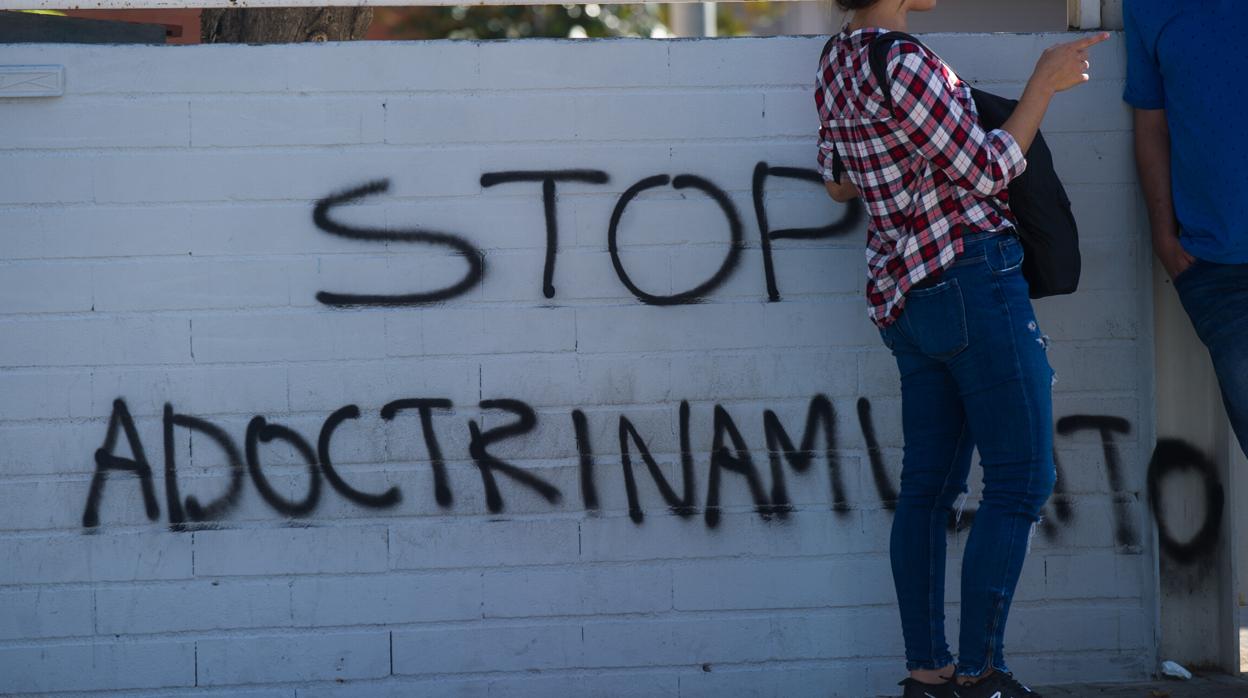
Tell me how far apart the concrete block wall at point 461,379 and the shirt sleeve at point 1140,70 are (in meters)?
0.11

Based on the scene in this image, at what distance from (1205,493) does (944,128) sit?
170cm

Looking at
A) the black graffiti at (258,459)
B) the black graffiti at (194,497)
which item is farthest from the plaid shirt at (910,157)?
the black graffiti at (194,497)

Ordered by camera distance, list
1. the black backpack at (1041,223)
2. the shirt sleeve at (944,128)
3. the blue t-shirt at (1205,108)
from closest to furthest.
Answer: the shirt sleeve at (944,128), the black backpack at (1041,223), the blue t-shirt at (1205,108)

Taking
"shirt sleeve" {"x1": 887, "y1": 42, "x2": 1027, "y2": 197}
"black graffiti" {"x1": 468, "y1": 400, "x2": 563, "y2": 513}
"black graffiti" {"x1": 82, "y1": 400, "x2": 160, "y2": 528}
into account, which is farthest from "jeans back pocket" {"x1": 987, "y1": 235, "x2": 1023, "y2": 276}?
"black graffiti" {"x1": 82, "y1": 400, "x2": 160, "y2": 528}

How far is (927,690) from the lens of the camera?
3.41 m

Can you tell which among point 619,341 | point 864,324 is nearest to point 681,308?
point 619,341

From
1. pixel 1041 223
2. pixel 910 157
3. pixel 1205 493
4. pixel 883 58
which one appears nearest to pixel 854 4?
pixel 883 58

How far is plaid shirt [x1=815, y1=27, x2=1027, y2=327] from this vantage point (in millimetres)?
3125

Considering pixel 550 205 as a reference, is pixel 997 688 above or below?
below

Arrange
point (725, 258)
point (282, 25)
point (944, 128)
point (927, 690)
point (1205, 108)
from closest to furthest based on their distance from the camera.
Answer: point (944, 128)
point (927, 690)
point (1205, 108)
point (725, 258)
point (282, 25)

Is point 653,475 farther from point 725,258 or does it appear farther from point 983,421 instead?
point 983,421

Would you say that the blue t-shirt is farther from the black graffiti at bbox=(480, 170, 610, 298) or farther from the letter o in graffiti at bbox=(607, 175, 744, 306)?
the black graffiti at bbox=(480, 170, 610, 298)

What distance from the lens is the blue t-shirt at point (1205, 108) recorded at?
11.9 ft

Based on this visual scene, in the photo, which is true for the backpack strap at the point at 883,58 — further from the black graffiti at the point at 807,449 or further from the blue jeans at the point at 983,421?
the black graffiti at the point at 807,449
